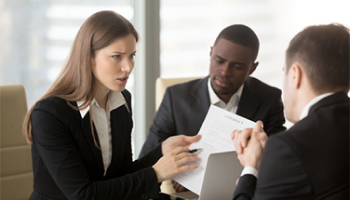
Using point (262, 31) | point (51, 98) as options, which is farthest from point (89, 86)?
point (262, 31)

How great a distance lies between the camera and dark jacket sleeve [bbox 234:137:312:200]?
3.02ft

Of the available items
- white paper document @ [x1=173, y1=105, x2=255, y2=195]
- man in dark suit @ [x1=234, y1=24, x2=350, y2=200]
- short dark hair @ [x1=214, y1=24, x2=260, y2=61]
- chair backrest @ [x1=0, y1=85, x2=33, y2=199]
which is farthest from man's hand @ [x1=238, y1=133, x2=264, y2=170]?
chair backrest @ [x1=0, y1=85, x2=33, y2=199]

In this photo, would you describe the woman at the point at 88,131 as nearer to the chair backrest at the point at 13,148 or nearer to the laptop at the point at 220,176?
the laptop at the point at 220,176

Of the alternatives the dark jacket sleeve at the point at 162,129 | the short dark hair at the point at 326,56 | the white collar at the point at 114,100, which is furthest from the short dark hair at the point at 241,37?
the short dark hair at the point at 326,56

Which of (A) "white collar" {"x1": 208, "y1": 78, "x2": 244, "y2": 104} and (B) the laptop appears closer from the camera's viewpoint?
(B) the laptop

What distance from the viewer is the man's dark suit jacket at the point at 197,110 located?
1.92 metres

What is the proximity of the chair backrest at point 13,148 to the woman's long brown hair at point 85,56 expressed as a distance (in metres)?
0.48

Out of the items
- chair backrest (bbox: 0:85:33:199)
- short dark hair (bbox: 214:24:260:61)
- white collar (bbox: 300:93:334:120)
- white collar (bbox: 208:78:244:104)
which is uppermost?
short dark hair (bbox: 214:24:260:61)

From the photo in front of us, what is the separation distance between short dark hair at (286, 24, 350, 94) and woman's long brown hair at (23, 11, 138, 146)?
75 cm

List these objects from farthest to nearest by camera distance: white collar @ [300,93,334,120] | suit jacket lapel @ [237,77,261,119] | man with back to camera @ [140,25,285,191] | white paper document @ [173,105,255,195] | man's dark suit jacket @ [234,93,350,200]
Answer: suit jacket lapel @ [237,77,261,119] → man with back to camera @ [140,25,285,191] → white paper document @ [173,105,255,195] → white collar @ [300,93,334,120] → man's dark suit jacket @ [234,93,350,200]

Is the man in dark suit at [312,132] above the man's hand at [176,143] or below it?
above

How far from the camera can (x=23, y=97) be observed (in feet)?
6.10

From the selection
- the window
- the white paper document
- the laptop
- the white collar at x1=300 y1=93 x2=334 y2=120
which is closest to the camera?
the white collar at x1=300 y1=93 x2=334 y2=120

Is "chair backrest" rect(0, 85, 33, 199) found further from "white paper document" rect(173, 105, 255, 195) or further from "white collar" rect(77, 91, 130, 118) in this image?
"white paper document" rect(173, 105, 255, 195)
